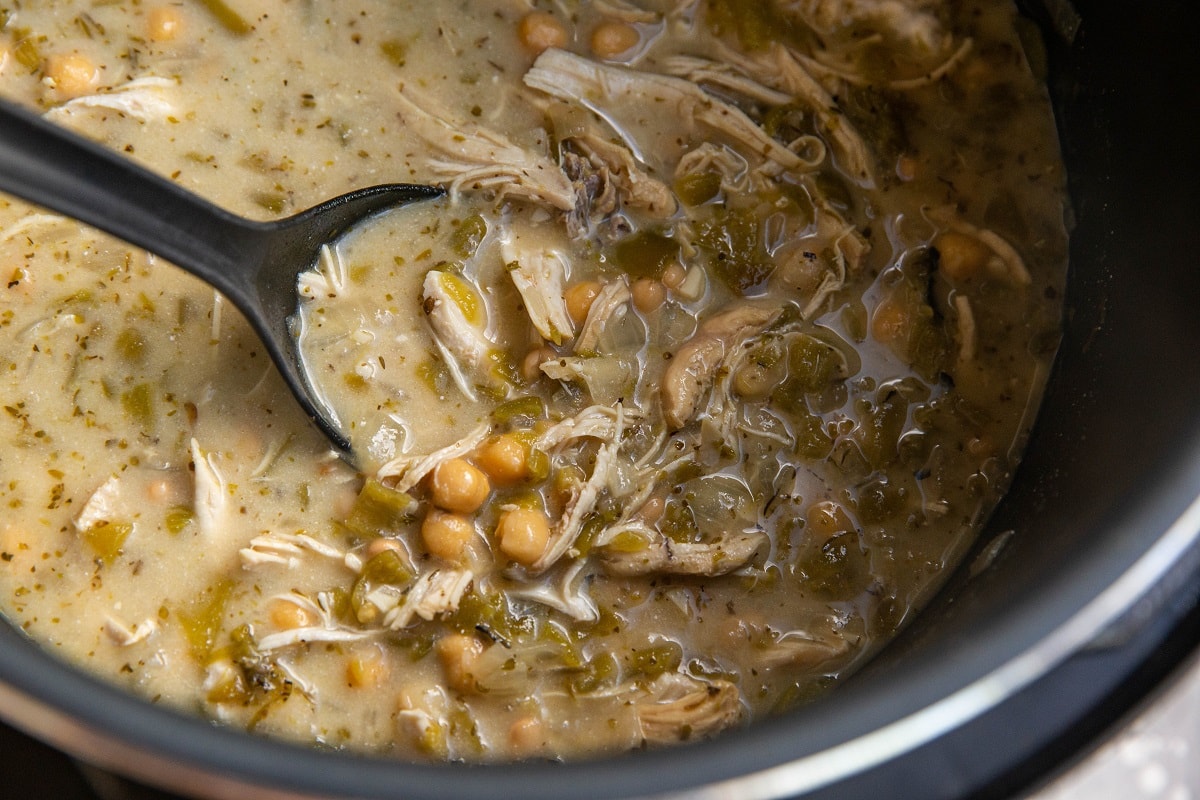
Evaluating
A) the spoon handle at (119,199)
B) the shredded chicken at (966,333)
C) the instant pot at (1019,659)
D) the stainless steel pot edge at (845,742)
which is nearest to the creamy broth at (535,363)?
the shredded chicken at (966,333)

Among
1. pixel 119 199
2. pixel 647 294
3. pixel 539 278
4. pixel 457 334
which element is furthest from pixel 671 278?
pixel 119 199

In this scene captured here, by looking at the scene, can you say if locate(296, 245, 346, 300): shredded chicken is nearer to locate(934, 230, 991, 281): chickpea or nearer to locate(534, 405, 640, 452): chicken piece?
locate(534, 405, 640, 452): chicken piece

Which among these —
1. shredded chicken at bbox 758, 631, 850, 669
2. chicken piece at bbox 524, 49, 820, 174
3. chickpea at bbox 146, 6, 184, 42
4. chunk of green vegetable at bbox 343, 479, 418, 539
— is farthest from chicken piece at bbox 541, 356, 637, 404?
chickpea at bbox 146, 6, 184, 42

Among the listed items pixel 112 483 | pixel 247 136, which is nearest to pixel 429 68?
pixel 247 136

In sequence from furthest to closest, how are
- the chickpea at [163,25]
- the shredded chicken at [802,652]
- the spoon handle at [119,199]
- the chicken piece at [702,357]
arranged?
the chickpea at [163,25], the chicken piece at [702,357], the shredded chicken at [802,652], the spoon handle at [119,199]

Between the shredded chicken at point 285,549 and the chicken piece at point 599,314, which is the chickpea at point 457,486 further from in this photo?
the chicken piece at point 599,314
